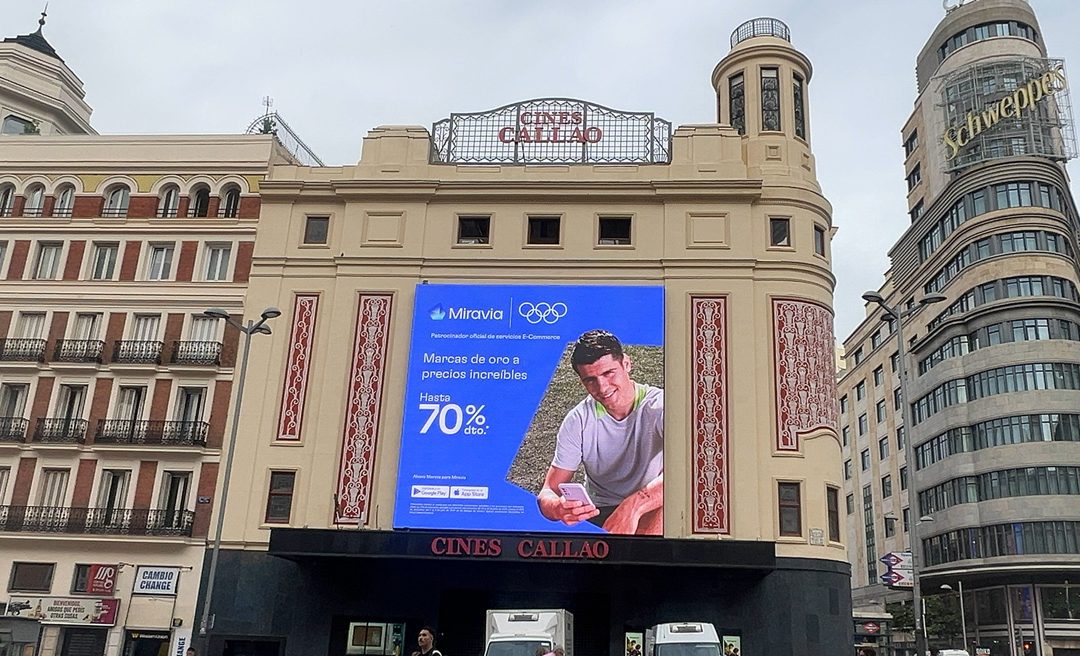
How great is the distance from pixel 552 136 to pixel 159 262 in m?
18.1

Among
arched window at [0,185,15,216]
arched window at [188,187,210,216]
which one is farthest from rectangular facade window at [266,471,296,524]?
arched window at [0,185,15,216]

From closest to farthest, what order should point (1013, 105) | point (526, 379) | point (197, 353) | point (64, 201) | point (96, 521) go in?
point (526, 379)
point (96, 521)
point (197, 353)
point (64, 201)
point (1013, 105)

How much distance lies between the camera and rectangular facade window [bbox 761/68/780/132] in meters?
38.6

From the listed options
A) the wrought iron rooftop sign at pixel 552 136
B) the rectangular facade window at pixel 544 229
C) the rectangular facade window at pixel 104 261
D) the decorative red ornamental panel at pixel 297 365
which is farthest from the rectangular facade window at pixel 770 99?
the rectangular facade window at pixel 104 261

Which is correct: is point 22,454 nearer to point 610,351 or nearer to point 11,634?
point 11,634

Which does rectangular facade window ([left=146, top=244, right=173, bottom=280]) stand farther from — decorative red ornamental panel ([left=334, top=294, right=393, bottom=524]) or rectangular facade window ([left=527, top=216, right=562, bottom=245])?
rectangular facade window ([left=527, top=216, right=562, bottom=245])

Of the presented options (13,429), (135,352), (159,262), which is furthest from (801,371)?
(13,429)

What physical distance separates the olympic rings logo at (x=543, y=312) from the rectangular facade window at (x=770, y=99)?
12.3m

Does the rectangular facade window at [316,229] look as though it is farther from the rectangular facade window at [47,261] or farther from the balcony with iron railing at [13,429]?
the balcony with iron railing at [13,429]

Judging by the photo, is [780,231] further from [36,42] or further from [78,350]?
[36,42]

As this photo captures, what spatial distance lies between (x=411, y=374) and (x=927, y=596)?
1956 inches

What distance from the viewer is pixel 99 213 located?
40.1m

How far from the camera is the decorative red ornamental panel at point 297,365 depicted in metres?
35.1

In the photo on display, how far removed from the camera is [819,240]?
121 feet
